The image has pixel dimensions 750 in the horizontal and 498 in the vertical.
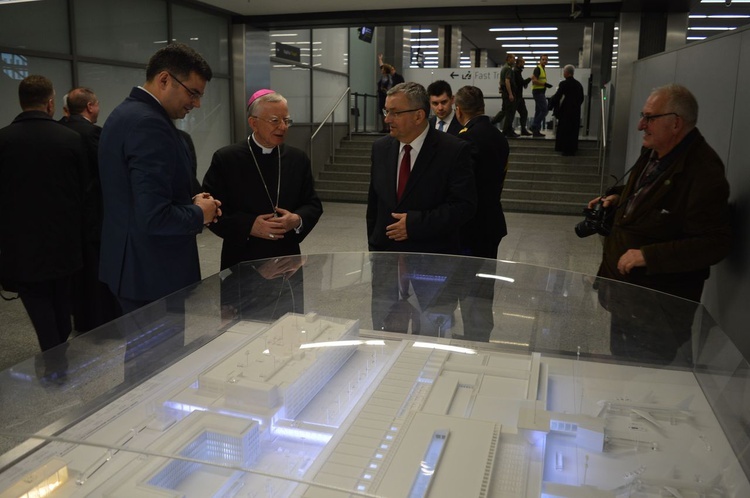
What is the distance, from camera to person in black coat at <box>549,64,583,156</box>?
1151cm

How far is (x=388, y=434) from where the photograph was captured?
1.23m

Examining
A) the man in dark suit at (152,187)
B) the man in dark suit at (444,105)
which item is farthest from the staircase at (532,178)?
the man in dark suit at (152,187)

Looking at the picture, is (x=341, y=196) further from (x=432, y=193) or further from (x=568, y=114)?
(x=432, y=193)

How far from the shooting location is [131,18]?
802 cm

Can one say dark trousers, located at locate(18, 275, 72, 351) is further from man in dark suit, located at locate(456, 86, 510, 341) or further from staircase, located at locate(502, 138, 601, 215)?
staircase, located at locate(502, 138, 601, 215)

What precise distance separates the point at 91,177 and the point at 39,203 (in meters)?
0.68

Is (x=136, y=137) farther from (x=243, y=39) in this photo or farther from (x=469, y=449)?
(x=243, y=39)

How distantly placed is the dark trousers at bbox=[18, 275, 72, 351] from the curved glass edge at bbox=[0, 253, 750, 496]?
171cm

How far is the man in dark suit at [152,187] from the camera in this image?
7.45ft

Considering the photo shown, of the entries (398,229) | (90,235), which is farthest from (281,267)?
(90,235)

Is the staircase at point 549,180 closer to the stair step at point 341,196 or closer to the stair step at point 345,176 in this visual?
the stair step at point 341,196

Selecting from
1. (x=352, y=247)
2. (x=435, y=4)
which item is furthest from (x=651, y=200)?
(x=435, y=4)

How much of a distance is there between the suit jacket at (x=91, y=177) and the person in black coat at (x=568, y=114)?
922 cm

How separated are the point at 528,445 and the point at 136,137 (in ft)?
5.65
